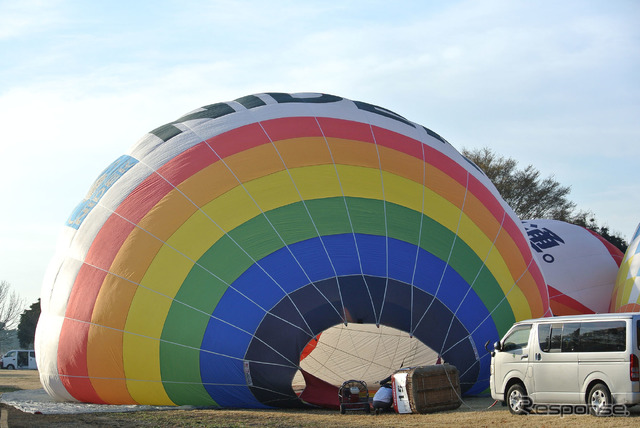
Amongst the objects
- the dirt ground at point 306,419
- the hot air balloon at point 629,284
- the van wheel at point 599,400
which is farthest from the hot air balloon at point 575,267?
the van wheel at point 599,400

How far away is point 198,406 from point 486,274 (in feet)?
15.2

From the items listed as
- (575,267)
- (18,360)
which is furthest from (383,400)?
(18,360)

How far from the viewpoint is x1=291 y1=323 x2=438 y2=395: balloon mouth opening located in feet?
44.6

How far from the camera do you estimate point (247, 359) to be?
10172 millimetres

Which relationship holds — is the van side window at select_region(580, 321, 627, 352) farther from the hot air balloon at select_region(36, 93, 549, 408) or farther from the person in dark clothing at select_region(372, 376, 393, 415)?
the person in dark clothing at select_region(372, 376, 393, 415)

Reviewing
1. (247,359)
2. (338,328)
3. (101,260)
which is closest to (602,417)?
(247,359)

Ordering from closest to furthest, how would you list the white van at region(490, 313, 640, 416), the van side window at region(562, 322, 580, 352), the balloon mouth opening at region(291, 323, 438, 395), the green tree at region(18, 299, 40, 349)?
the white van at region(490, 313, 640, 416)
the van side window at region(562, 322, 580, 352)
the balloon mouth opening at region(291, 323, 438, 395)
the green tree at region(18, 299, 40, 349)

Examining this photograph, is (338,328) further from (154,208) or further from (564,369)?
(564,369)


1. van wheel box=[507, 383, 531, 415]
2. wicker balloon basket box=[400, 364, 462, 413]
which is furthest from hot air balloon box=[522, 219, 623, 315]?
van wheel box=[507, 383, 531, 415]

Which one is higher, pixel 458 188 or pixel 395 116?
pixel 395 116

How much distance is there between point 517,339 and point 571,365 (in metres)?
1.02

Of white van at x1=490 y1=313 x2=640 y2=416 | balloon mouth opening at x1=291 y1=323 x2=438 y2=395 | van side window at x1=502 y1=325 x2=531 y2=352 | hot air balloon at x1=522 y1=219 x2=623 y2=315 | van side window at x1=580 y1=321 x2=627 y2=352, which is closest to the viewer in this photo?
white van at x1=490 y1=313 x2=640 y2=416

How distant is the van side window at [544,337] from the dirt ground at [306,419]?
0.84 m

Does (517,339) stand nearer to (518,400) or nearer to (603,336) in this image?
(518,400)
